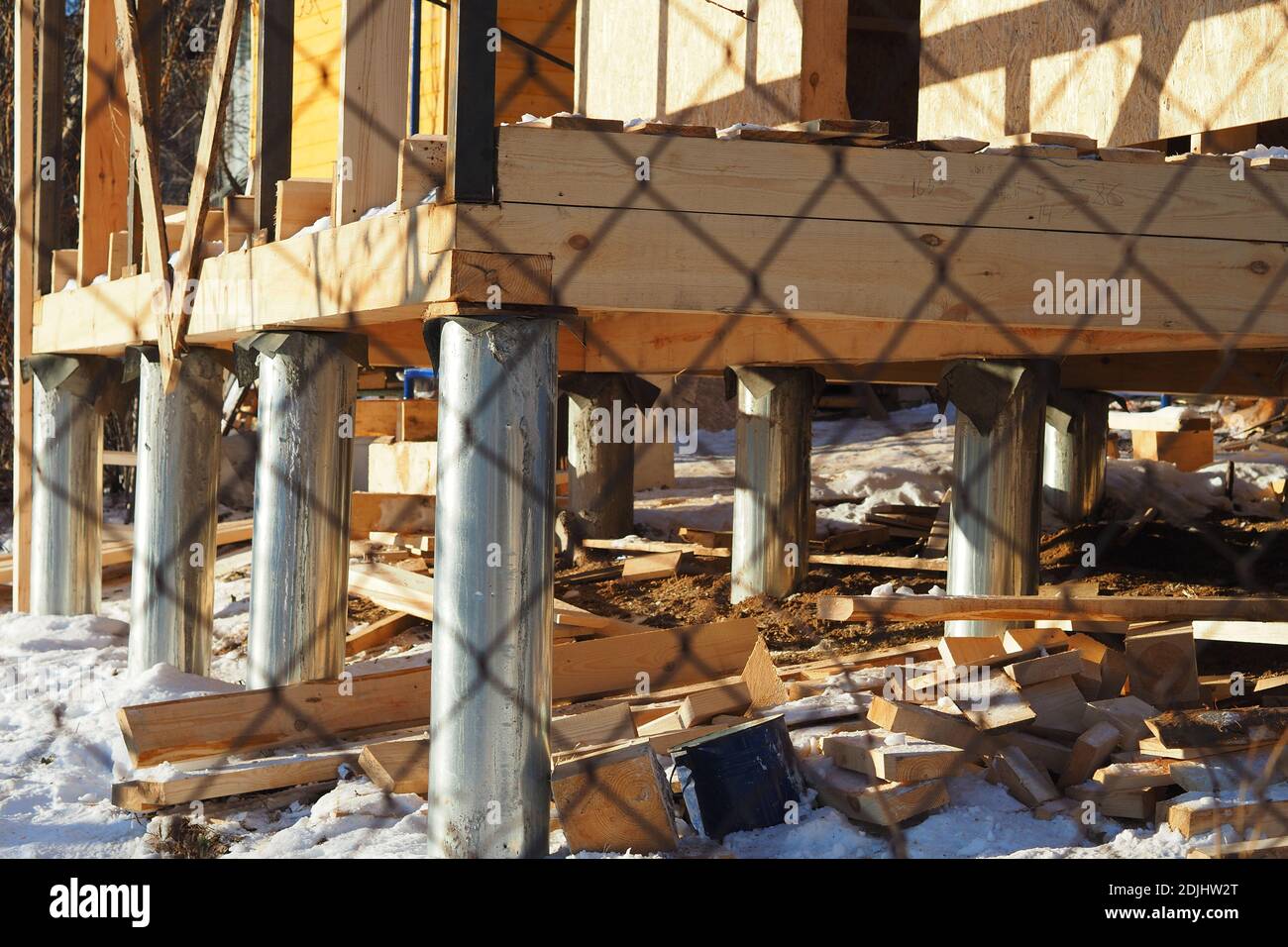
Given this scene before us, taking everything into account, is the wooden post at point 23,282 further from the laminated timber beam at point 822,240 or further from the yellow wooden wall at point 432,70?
the laminated timber beam at point 822,240

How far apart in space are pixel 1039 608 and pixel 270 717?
2823mm

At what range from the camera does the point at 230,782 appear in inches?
189

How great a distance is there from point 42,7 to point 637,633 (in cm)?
583

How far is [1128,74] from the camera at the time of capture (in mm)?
5219

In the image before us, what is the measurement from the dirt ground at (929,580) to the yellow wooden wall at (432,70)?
4.23 metres

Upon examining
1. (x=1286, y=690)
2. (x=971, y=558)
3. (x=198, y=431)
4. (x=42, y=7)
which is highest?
(x=42, y=7)

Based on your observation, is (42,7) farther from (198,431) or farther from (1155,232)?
(1155,232)

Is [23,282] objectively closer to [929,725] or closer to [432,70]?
[432,70]

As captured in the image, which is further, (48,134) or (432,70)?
(432,70)

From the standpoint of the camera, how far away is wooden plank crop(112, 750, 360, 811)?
15.6 ft

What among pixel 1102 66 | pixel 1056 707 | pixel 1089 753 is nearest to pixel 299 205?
pixel 1102 66

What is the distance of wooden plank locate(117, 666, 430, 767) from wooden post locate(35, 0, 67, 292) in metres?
4.48

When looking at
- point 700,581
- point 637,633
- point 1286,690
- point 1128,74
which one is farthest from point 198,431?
point 1286,690
